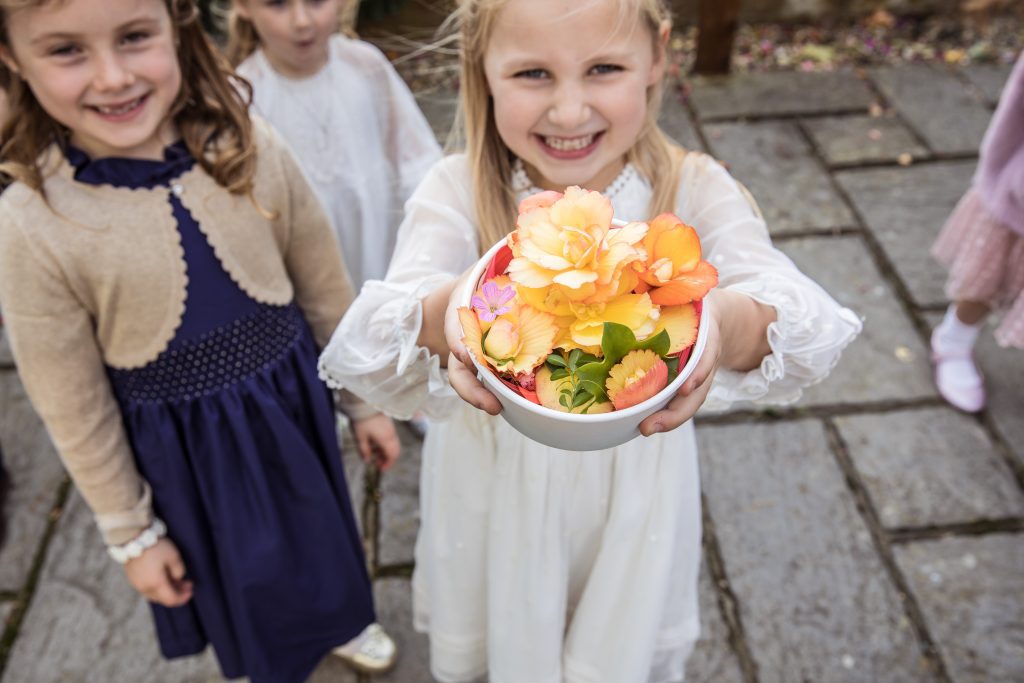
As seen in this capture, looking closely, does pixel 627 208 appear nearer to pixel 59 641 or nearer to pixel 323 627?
pixel 323 627

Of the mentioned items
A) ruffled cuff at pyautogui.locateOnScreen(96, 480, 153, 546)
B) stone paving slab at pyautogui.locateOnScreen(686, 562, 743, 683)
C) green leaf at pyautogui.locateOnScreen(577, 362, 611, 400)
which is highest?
green leaf at pyautogui.locateOnScreen(577, 362, 611, 400)

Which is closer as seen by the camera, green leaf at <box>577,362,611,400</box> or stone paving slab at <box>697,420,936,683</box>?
green leaf at <box>577,362,611,400</box>

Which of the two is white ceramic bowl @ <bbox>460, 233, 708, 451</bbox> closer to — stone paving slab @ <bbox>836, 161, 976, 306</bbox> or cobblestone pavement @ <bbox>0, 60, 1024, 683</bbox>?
cobblestone pavement @ <bbox>0, 60, 1024, 683</bbox>

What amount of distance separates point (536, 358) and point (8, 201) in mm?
871

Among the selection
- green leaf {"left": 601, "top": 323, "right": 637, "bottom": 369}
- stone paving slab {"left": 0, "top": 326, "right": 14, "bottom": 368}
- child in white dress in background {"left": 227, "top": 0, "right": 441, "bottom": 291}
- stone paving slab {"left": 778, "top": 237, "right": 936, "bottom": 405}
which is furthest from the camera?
stone paving slab {"left": 0, "top": 326, "right": 14, "bottom": 368}

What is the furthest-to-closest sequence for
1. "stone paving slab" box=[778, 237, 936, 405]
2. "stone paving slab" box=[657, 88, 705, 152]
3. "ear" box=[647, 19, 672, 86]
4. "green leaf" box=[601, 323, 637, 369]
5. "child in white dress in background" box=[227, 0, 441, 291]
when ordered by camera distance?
"stone paving slab" box=[657, 88, 705, 152] → "stone paving slab" box=[778, 237, 936, 405] → "child in white dress in background" box=[227, 0, 441, 291] → "ear" box=[647, 19, 672, 86] → "green leaf" box=[601, 323, 637, 369]

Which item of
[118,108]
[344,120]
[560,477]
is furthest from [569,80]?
[344,120]

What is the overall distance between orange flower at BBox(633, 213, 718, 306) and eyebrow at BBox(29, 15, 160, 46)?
84cm

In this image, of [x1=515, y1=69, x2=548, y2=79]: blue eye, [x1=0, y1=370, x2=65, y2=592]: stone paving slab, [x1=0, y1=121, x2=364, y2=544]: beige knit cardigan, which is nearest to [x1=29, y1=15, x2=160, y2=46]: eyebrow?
[x1=0, y1=121, x2=364, y2=544]: beige knit cardigan

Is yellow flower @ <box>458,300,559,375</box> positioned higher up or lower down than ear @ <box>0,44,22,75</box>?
lower down

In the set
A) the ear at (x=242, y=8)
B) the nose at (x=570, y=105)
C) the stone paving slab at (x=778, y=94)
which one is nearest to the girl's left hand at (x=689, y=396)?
the nose at (x=570, y=105)

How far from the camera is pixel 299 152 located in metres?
2.04

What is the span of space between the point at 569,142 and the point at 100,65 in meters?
0.66

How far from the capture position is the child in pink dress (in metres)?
2.10
